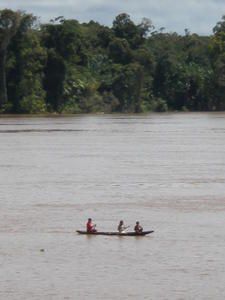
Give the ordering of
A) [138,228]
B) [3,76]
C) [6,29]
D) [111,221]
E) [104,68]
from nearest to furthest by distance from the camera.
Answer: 1. [138,228]
2. [111,221]
3. [6,29]
4. [3,76]
5. [104,68]

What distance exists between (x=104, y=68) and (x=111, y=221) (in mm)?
77630

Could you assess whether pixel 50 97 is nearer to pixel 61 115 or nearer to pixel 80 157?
pixel 61 115

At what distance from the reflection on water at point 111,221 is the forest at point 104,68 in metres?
38.6

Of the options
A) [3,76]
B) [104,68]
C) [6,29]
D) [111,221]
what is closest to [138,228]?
[111,221]

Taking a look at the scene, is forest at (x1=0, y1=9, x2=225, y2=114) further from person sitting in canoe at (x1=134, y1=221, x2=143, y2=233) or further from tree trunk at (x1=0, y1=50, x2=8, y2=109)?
person sitting in canoe at (x1=134, y1=221, x2=143, y2=233)

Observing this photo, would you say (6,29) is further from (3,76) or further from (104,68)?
(104,68)

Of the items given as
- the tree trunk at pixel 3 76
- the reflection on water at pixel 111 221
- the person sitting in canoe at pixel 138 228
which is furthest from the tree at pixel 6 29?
the person sitting in canoe at pixel 138 228

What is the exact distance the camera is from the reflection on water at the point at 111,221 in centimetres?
1812

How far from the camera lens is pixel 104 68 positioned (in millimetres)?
101625

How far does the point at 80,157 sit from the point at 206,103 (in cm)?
6632

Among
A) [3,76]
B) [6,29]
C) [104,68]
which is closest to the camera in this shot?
[6,29]

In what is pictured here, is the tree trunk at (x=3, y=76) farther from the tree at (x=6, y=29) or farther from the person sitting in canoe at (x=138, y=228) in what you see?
the person sitting in canoe at (x=138, y=228)

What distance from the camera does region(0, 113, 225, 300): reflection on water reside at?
18125 millimetres

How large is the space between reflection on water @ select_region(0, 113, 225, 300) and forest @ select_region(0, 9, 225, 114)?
38.6m
